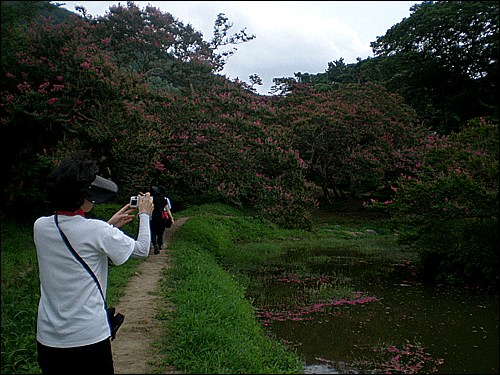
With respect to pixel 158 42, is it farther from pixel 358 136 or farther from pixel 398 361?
pixel 398 361

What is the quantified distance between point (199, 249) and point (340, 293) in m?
3.60

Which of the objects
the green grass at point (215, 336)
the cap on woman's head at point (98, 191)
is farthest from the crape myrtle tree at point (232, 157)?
the cap on woman's head at point (98, 191)

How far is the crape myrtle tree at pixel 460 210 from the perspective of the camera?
836cm

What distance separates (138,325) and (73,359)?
286 cm

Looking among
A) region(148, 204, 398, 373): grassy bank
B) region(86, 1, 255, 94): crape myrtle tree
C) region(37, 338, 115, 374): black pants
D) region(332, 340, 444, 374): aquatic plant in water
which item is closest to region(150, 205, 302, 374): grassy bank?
region(148, 204, 398, 373): grassy bank

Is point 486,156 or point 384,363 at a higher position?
point 486,156

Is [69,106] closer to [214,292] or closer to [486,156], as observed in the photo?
[214,292]

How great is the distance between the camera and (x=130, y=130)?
9.76 metres

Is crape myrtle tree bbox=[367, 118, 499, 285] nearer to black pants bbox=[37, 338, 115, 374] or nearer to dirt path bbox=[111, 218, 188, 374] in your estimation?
dirt path bbox=[111, 218, 188, 374]

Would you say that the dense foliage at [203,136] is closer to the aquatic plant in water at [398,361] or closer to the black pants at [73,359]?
the aquatic plant in water at [398,361]

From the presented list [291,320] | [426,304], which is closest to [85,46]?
[291,320]

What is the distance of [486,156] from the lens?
8.80 meters

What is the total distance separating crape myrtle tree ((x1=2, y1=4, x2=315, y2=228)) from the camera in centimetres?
968

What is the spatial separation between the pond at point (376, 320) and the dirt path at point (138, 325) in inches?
67.4
